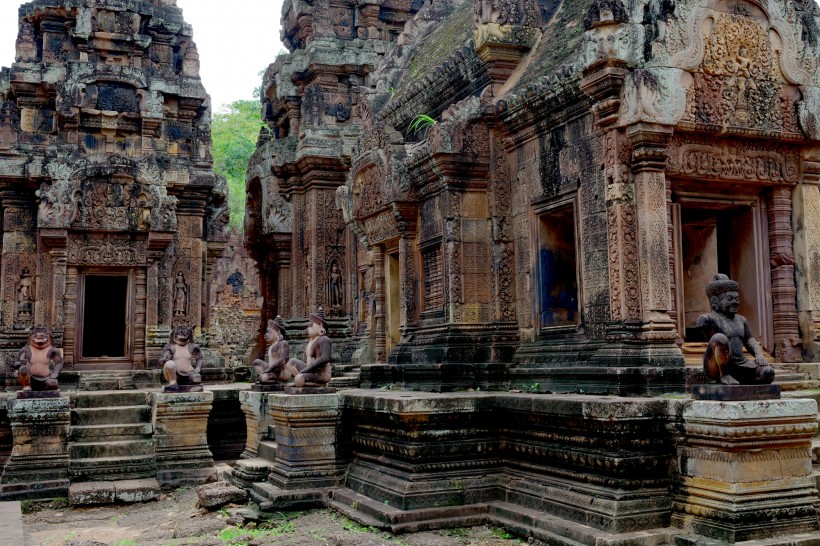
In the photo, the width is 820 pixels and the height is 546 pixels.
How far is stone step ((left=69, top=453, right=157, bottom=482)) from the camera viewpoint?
1114 centimetres

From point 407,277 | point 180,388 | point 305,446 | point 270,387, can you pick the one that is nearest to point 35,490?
point 180,388

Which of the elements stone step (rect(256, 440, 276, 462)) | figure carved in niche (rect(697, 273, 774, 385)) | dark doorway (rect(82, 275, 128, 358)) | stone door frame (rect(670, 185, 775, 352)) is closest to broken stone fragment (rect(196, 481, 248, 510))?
stone step (rect(256, 440, 276, 462))

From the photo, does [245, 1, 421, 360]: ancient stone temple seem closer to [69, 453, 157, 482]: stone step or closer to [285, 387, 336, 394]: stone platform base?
[69, 453, 157, 482]: stone step

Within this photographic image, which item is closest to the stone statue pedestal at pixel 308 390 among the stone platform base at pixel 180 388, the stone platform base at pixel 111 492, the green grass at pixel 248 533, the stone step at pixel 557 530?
the green grass at pixel 248 533

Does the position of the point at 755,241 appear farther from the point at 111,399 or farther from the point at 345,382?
the point at 111,399

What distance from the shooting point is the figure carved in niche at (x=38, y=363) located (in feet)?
35.2

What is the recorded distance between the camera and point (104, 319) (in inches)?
705

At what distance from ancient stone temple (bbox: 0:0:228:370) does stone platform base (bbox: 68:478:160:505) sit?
18.5 ft

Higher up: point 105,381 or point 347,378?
point 347,378

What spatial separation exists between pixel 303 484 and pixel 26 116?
11465 millimetres

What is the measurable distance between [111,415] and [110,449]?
2.61 ft

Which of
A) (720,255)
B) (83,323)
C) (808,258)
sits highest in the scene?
(720,255)

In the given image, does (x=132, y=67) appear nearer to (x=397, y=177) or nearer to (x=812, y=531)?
(x=397, y=177)

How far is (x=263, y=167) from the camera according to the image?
1703 centimetres
